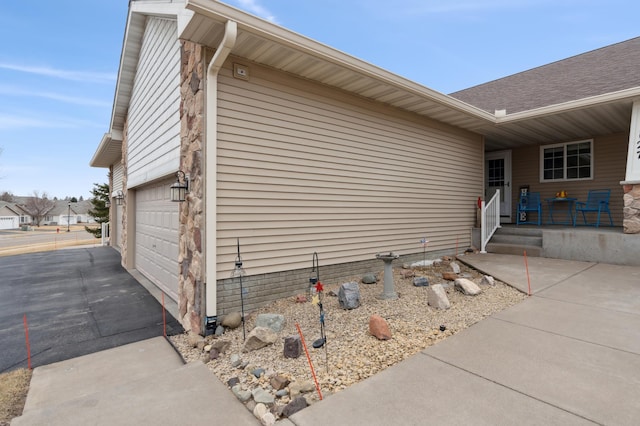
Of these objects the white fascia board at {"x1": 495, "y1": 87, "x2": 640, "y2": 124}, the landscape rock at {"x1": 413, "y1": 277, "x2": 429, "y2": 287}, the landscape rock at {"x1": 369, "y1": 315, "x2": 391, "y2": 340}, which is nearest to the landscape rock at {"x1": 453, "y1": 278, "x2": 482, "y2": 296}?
the landscape rock at {"x1": 413, "y1": 277, "x2": 429, "y2": 287}

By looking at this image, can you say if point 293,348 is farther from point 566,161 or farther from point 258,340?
point 566,161

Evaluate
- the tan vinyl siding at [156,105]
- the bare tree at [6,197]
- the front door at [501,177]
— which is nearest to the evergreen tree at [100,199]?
the tan vinyl siding at [156,105]

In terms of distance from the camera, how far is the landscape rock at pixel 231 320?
12.0ft

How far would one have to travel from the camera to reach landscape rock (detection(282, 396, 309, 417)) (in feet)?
6.70

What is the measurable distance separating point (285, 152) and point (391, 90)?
213cm

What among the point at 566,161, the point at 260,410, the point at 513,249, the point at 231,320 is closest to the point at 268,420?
the point at 260,410

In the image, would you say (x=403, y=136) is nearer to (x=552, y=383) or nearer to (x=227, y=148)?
(x=227, y=148)

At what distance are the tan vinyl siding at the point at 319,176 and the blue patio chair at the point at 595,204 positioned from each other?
145 inches

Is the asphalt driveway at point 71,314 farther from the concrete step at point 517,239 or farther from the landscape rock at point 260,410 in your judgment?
the concrete step at point 517,239

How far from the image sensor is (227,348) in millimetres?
3188

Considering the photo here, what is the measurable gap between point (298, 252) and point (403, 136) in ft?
10.4

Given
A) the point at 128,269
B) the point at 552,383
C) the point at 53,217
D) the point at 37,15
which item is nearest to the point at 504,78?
the point at 552,383

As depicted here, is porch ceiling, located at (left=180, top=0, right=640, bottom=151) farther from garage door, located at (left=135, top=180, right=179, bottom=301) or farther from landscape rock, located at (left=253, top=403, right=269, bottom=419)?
landscape rock, located at (left=253, top=403, right=269, bottom=419)

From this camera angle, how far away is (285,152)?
4.35 m
